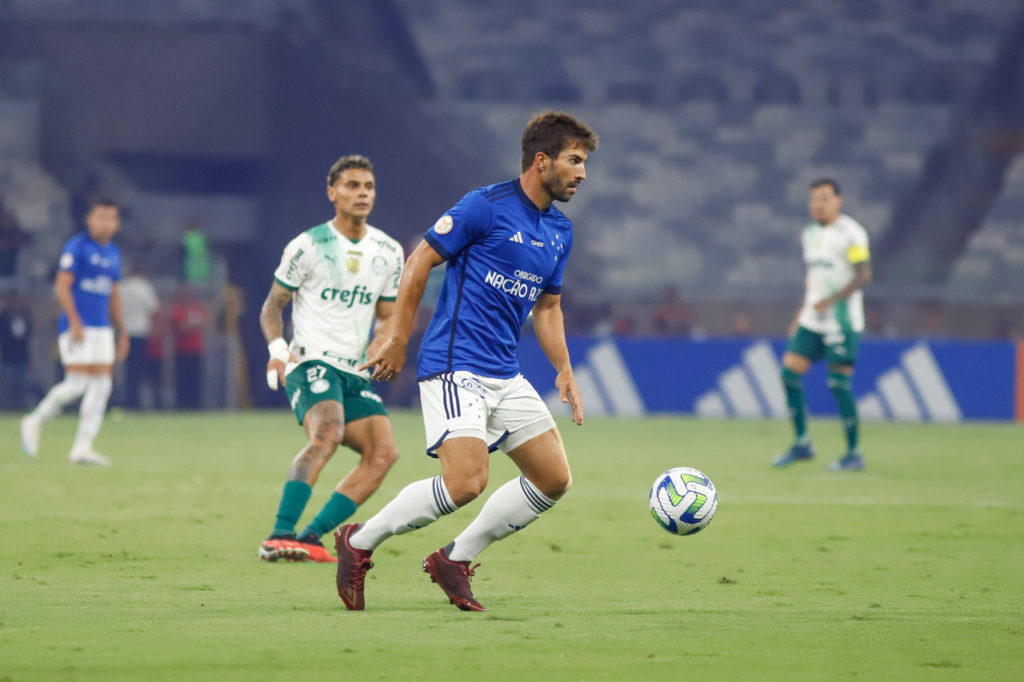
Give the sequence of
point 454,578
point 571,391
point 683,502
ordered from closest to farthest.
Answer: point 454,578, point 571,391, point 683,502

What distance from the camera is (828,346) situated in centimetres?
1466

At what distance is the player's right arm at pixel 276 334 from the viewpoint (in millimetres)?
8273

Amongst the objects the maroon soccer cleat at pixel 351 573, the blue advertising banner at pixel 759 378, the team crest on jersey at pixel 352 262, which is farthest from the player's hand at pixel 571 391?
the blue advertising banner at pixel 759 378

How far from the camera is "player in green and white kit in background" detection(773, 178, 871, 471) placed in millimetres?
14555

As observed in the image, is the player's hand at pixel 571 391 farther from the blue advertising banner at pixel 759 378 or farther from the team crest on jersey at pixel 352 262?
the blue advertising banner at pixel 759 378

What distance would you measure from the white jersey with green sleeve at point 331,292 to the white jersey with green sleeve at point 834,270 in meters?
6.72

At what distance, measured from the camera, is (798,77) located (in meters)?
34.5

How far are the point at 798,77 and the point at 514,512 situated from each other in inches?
1148

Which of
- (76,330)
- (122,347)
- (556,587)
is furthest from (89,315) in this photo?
(556,587)

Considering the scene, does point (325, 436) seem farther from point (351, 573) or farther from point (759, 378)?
point (759, 378)

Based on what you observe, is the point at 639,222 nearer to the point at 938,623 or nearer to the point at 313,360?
the point at 313,360

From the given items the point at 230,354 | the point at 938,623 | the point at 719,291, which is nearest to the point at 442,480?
the point at 938,623

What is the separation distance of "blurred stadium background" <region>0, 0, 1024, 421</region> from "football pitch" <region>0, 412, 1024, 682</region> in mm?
11891

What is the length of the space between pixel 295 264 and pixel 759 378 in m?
15.8
